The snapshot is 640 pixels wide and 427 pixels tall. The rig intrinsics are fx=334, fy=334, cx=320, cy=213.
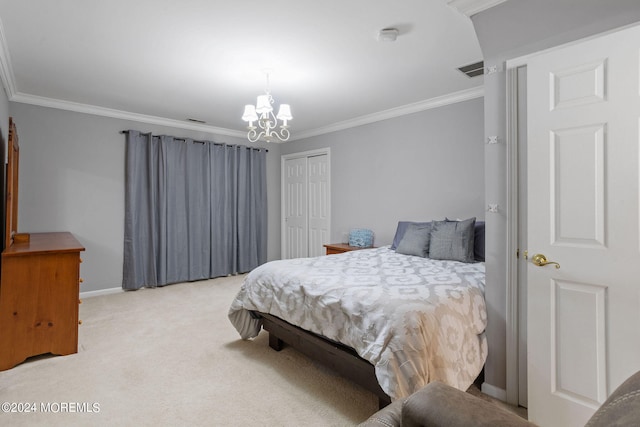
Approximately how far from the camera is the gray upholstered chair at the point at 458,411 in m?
0.69

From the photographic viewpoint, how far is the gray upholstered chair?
2.25 feet

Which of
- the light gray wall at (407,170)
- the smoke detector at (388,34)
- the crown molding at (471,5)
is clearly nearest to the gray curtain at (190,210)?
the light gray wall at (407,170)

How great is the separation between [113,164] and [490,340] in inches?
185

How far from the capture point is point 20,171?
3.80 metres

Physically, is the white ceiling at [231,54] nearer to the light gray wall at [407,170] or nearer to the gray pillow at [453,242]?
the light gray wall at [407,170]

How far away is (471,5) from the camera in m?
1.98

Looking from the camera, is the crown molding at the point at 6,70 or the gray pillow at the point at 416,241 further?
the gray pillow at the point at 416,241

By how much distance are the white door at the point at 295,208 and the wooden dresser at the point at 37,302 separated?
11.5 ft

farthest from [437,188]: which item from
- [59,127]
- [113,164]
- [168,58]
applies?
[59,127]

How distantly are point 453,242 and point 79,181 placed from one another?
445 cm

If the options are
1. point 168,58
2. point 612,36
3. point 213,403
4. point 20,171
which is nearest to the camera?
point 612,36

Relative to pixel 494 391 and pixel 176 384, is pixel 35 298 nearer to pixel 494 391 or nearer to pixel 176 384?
pixel 176 384

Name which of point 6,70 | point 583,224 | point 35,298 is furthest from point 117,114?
point 583,224

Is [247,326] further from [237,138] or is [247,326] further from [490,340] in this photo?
[237,138]
